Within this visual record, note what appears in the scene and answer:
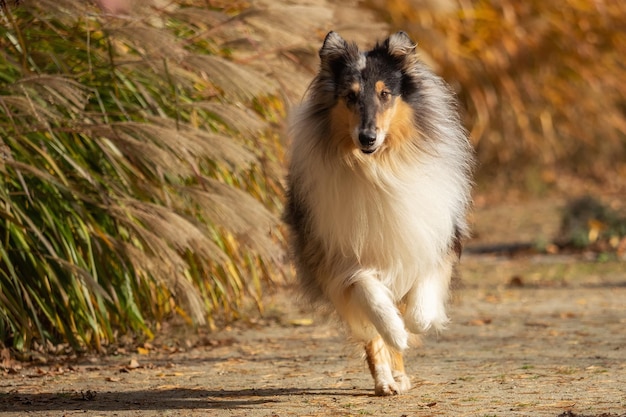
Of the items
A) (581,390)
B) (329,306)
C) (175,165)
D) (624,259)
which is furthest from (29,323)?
(624,259)

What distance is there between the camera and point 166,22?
7.31 meters

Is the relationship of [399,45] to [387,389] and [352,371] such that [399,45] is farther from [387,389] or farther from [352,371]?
[352,371]

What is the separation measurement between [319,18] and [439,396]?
2.82 m

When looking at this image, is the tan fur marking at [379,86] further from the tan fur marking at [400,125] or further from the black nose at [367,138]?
the black nose at [367,138]

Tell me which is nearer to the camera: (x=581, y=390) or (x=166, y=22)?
(x=581, y=390)

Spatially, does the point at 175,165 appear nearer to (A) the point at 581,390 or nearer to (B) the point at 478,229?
(A) the point at 581,390

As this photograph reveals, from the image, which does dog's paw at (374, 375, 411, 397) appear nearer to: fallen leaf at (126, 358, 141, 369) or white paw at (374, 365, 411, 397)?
white paw at (374, 365, 411, 397)

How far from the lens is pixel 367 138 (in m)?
4.94

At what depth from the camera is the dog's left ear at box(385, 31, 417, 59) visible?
17.2 feet

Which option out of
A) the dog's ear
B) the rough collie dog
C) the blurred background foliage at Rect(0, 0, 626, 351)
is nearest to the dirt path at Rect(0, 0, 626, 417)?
the blurred background foliage at Rect(0, 0, 626, 351)

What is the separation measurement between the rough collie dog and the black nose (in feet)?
0.27

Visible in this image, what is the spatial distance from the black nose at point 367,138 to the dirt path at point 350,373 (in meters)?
1.22

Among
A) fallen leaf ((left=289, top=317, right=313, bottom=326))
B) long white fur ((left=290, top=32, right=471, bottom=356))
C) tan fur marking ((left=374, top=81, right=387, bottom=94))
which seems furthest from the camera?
fallen leaf ((left=289, top=317, right=313, bottom=326))

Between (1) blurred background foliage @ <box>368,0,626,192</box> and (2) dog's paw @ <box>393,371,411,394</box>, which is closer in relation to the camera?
(2) dog's paw @ <box>393,371,411,394</box>
